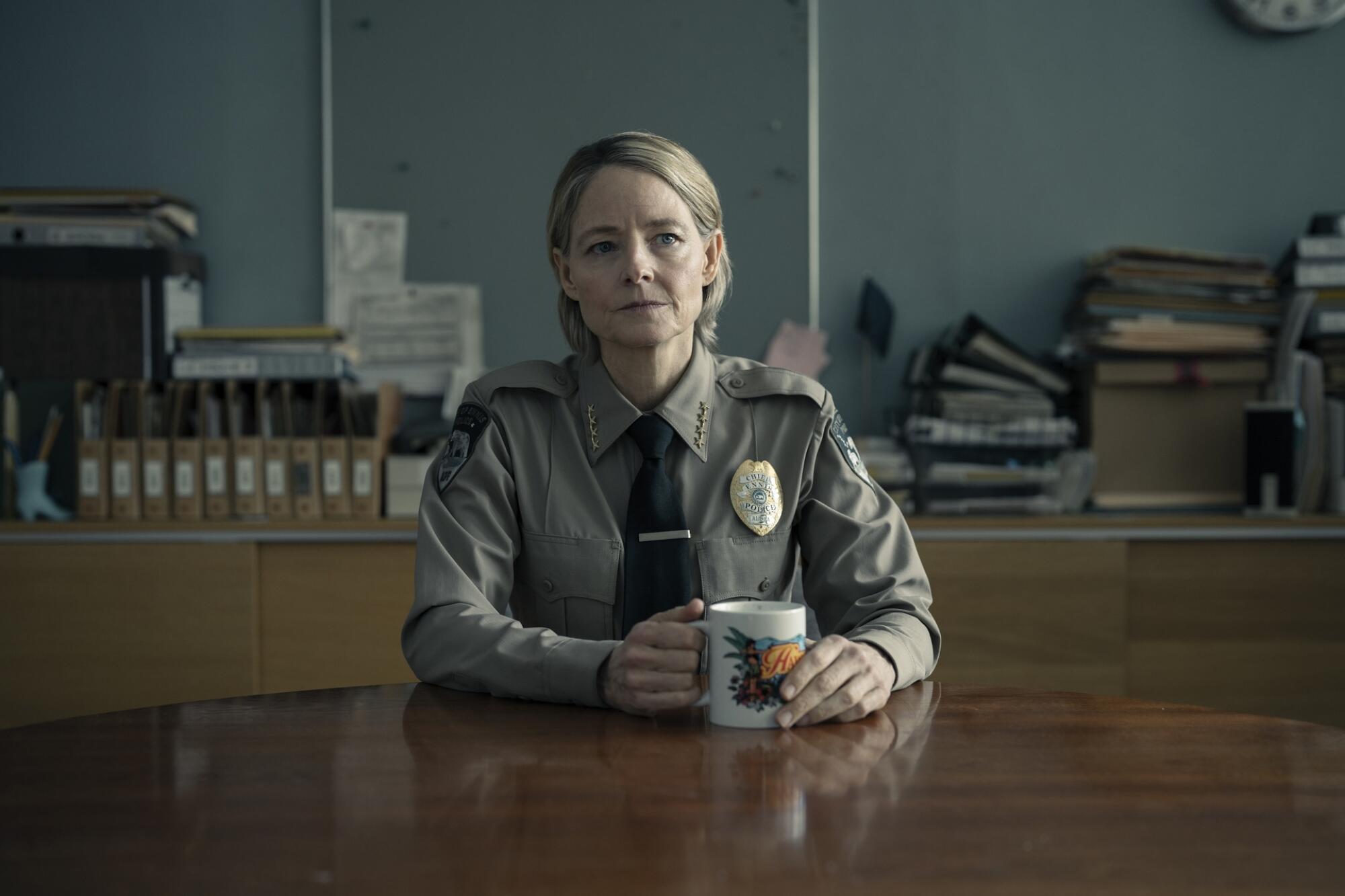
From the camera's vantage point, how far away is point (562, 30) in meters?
2.98

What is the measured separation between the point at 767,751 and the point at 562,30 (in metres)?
2.45

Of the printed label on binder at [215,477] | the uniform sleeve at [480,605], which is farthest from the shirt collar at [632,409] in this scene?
the printed label on binder at [215,477]

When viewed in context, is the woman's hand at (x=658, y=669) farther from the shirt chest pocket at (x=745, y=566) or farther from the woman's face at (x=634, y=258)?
the woman's face at (x=634, y=258)

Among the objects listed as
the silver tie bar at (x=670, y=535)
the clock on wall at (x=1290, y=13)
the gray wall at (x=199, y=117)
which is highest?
the clock on wall at (x=1290, y=13)

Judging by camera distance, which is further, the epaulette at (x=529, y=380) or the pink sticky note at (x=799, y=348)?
the pink sticky note at (x=799, y=348)

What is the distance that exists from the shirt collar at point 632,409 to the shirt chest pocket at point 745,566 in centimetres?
12

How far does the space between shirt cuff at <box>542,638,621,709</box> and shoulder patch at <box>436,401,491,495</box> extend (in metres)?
0.35

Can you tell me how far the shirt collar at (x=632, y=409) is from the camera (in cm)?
146

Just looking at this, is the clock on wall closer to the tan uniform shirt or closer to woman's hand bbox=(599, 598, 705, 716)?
the tan uniform shirt

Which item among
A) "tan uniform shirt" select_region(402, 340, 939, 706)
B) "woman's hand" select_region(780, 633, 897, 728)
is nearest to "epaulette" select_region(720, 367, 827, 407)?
"tan uniform shirt" select_region(402, 340, 939, 706)

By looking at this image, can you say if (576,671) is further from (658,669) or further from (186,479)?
(186,479)

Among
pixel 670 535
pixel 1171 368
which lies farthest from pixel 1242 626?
pixel 670 535

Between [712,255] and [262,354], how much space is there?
4.95 feet

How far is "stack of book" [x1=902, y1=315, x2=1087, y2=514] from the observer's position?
8.85 feet
